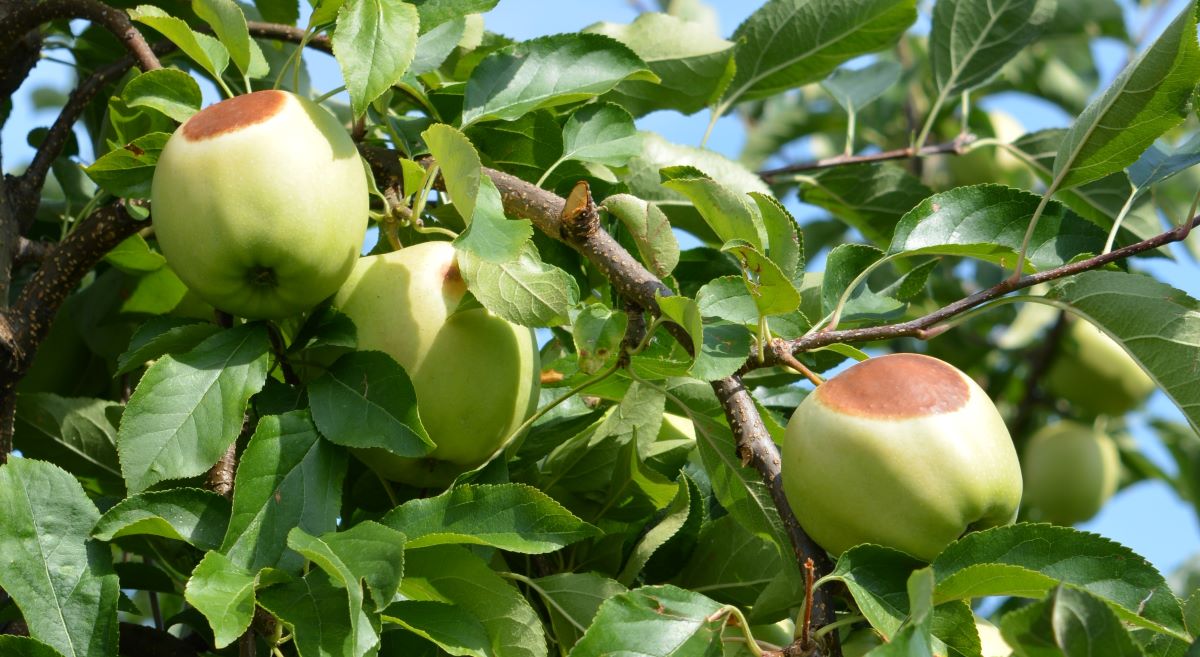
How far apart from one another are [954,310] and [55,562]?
79cm

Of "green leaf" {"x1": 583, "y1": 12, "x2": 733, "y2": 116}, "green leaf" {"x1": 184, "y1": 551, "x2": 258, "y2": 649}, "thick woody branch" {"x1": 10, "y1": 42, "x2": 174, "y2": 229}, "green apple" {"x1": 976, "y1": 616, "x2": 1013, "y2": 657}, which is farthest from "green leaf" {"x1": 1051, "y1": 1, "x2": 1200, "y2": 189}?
"thick woody branch" {"x1": 10, "y1": 42, "x2": 174, "y2": 229}

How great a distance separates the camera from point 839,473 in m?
0.93

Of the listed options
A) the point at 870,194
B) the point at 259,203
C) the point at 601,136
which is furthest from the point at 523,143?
the point at 870,194

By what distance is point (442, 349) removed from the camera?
1.07 m

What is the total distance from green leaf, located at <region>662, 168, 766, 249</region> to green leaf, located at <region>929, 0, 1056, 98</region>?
112cm

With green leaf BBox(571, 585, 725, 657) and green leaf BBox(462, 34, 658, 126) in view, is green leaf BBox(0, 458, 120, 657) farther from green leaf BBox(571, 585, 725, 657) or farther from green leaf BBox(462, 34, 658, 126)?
green leaf BBox(462, 34, 658, 126)

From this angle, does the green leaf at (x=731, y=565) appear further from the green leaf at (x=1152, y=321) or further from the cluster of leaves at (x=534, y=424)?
the green leaf at (x=1152, y=321)

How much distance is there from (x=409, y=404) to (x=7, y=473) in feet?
1.10

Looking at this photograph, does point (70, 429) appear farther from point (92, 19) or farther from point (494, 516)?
point (494, 516)

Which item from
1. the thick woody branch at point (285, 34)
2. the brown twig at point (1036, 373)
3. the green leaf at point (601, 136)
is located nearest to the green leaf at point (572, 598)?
the green leaf at point (601, 136)

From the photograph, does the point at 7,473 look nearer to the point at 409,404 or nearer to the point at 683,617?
the point at 409,404

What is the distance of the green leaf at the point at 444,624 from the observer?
950 millimetres

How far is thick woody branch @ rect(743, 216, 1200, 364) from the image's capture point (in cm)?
104

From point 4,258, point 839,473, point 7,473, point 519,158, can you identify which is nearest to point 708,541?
point 839,473
